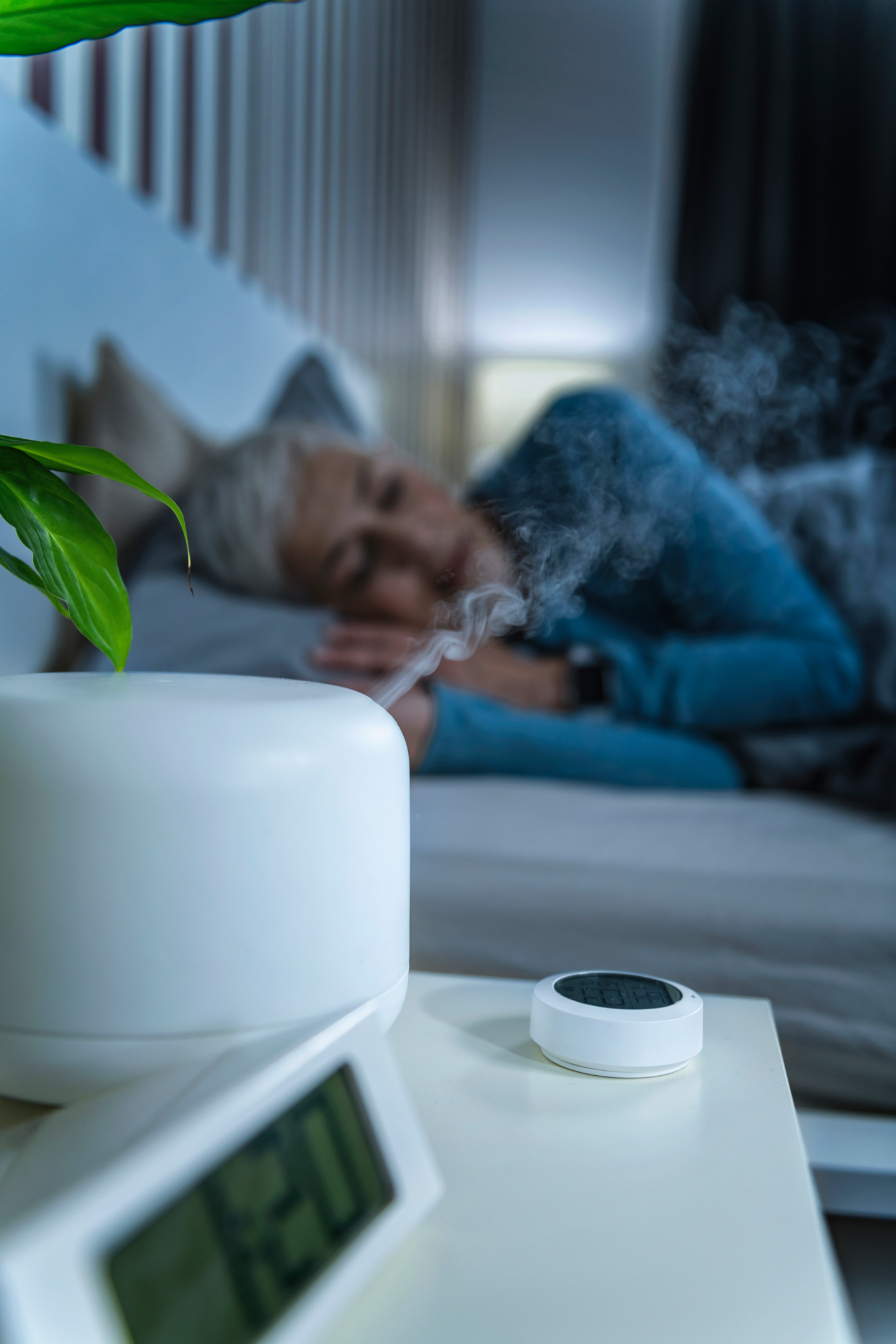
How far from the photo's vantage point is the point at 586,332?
1934 millimetres

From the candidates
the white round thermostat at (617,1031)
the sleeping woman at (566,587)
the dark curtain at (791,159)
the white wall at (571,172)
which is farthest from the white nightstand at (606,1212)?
the dark curtain at (791,159)

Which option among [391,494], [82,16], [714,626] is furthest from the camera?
[714,626]

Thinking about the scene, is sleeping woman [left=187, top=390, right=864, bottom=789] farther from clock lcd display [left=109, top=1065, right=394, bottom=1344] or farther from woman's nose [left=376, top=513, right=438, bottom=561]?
clock lcd display [left=109, top=1065, right=394, bottom=1344]

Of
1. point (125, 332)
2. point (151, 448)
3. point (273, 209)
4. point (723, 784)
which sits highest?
point (273, 209)

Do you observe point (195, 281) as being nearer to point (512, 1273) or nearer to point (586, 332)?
point (586, 332)

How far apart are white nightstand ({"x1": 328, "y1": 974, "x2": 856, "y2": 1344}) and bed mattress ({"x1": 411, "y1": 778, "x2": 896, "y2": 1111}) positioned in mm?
271

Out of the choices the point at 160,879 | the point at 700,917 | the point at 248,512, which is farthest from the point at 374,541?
the point at 160,879

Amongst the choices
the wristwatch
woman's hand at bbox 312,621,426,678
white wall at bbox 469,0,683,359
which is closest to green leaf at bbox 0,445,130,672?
woman's hand at bbox 312,621,426,678

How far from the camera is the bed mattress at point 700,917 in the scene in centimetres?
69

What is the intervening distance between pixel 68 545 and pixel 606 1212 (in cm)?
30

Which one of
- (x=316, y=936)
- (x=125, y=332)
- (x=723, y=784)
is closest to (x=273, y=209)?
(x=125, y=332)

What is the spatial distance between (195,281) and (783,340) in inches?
54.4

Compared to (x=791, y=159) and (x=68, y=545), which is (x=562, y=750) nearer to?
(x=68, y=545)

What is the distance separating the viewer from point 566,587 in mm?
1248
